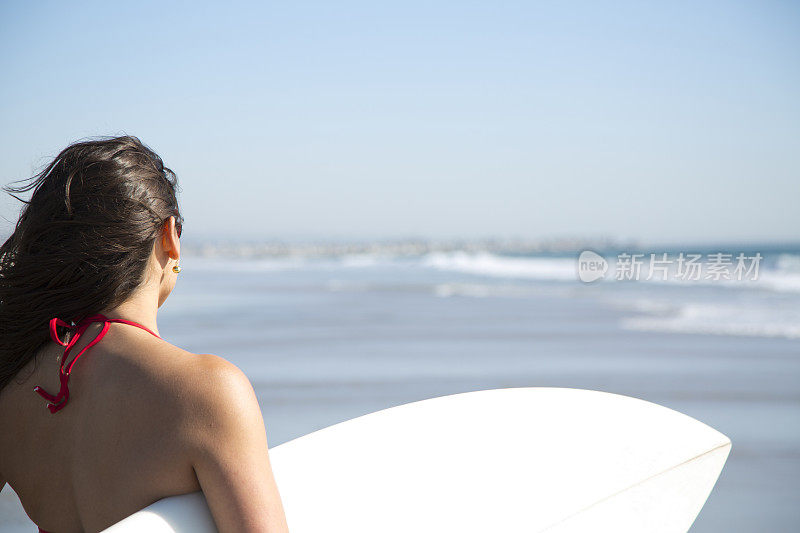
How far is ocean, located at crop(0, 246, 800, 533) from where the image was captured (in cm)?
288

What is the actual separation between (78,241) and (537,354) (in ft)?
14.4

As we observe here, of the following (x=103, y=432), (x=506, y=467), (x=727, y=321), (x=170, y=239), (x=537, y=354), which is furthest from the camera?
(x=727, y=321)

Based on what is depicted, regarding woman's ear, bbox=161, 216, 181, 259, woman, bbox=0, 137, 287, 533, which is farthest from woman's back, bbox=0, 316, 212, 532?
woman's ear, bbox=161, 216, 181, 259

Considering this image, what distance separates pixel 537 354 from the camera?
5027mm

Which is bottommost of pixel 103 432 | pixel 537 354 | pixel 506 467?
pixel 537 354

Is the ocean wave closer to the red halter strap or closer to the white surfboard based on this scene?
the white surfboard

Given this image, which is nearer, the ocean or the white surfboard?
the white surfboard

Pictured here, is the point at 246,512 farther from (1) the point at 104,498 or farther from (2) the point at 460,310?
(2) the point at 460,310

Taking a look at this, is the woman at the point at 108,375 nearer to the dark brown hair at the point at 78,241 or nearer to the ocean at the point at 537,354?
the dark brown hair at the point at 78,241

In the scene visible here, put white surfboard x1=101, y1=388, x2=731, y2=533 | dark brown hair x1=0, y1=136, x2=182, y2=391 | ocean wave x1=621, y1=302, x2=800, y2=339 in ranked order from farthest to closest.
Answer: ocean wave x1=621, y1=302, x2=800, y2=339, white surfboard x1=101, y1=388, x2=731, y2=533, dark brown hair x1=0, y1=136, x2=182, y2=391

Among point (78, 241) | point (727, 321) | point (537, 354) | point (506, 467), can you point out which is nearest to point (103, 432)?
point (78, 241)

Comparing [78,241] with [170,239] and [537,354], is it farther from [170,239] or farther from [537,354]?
[537,354]

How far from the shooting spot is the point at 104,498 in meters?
0.95

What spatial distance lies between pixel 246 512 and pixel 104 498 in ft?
0.73
